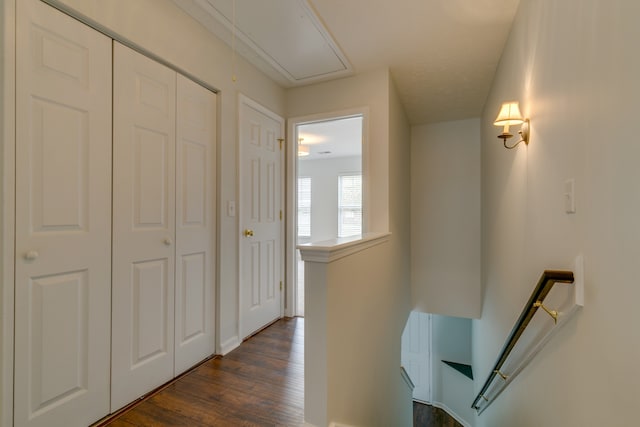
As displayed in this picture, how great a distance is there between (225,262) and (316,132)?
10.4 ft

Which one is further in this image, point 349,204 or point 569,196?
point 349,204

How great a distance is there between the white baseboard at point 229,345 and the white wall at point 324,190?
469cm

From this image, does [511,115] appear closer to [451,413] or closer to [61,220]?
[61,220]

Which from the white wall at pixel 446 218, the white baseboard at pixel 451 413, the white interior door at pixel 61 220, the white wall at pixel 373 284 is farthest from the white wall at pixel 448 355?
the white interior door at pixel 61 220

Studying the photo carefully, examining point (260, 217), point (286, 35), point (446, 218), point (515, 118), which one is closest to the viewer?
point (515, 118)

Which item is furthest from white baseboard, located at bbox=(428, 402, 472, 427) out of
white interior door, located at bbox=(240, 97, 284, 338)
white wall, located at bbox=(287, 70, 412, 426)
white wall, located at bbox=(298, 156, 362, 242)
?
white interior door, located at bbox=(240, 97, 284, 338)

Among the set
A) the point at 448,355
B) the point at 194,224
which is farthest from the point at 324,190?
the point at 194,224

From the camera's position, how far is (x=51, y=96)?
135 centimetres

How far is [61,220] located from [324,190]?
5.92 m

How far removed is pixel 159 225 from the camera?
187 centimetres

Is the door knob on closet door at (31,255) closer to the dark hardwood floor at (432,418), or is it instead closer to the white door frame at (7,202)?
the white door frame at (7,202)

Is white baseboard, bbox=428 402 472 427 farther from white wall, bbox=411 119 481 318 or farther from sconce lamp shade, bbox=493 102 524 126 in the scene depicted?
sconce lamp shade, bbox=493 102 524 126

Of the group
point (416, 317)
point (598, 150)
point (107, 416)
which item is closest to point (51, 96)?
point (107, 416)

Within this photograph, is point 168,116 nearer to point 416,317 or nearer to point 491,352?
point 491,352
